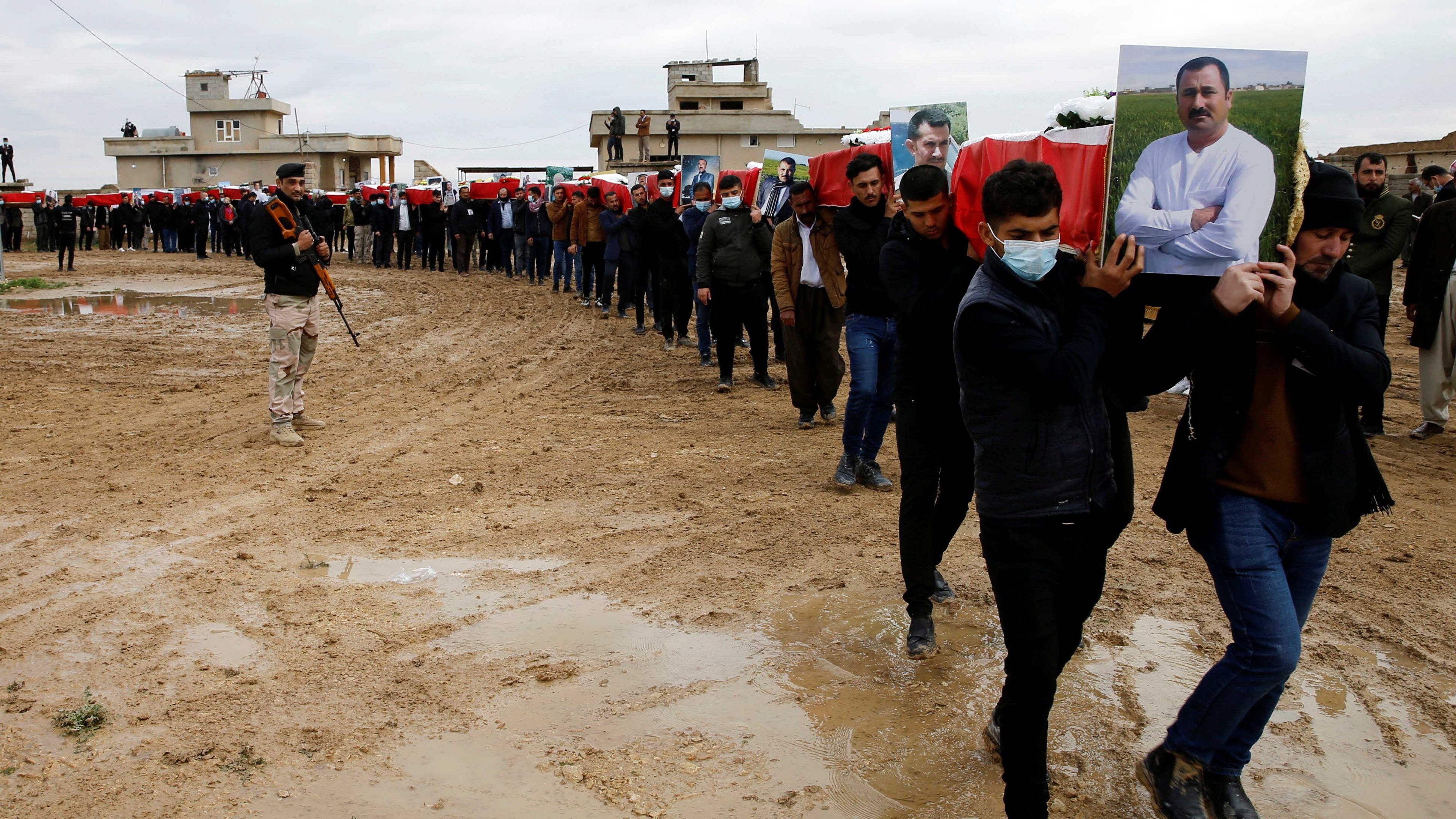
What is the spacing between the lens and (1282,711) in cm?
409

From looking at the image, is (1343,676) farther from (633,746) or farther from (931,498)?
(633,746)

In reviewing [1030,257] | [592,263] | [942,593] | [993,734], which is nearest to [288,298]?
Answer: [942,593]

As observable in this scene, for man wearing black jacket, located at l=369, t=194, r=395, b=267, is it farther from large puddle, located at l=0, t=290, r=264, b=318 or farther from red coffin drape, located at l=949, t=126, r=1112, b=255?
red coffin drape, located at l=949, t=126, r=1112, b=255

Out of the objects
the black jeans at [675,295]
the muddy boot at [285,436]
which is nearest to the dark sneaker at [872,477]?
the muddy boot at [285,436]

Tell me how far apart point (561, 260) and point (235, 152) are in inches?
2066

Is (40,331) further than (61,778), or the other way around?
(40,331)

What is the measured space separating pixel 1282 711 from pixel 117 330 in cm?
1576

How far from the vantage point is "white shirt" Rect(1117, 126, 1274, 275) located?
9.97 ft

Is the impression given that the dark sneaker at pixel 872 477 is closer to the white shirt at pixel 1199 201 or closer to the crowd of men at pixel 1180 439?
the crowd of men at pixel 1180 439

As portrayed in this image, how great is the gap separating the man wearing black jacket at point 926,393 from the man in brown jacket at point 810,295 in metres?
2.66

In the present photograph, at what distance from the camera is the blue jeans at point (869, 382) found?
21.5 ft

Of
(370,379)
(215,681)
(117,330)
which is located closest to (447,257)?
(117,330)

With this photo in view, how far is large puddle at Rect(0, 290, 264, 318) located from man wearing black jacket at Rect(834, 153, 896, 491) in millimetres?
13798

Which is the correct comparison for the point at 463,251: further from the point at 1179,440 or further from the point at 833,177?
the point at 1179,440
